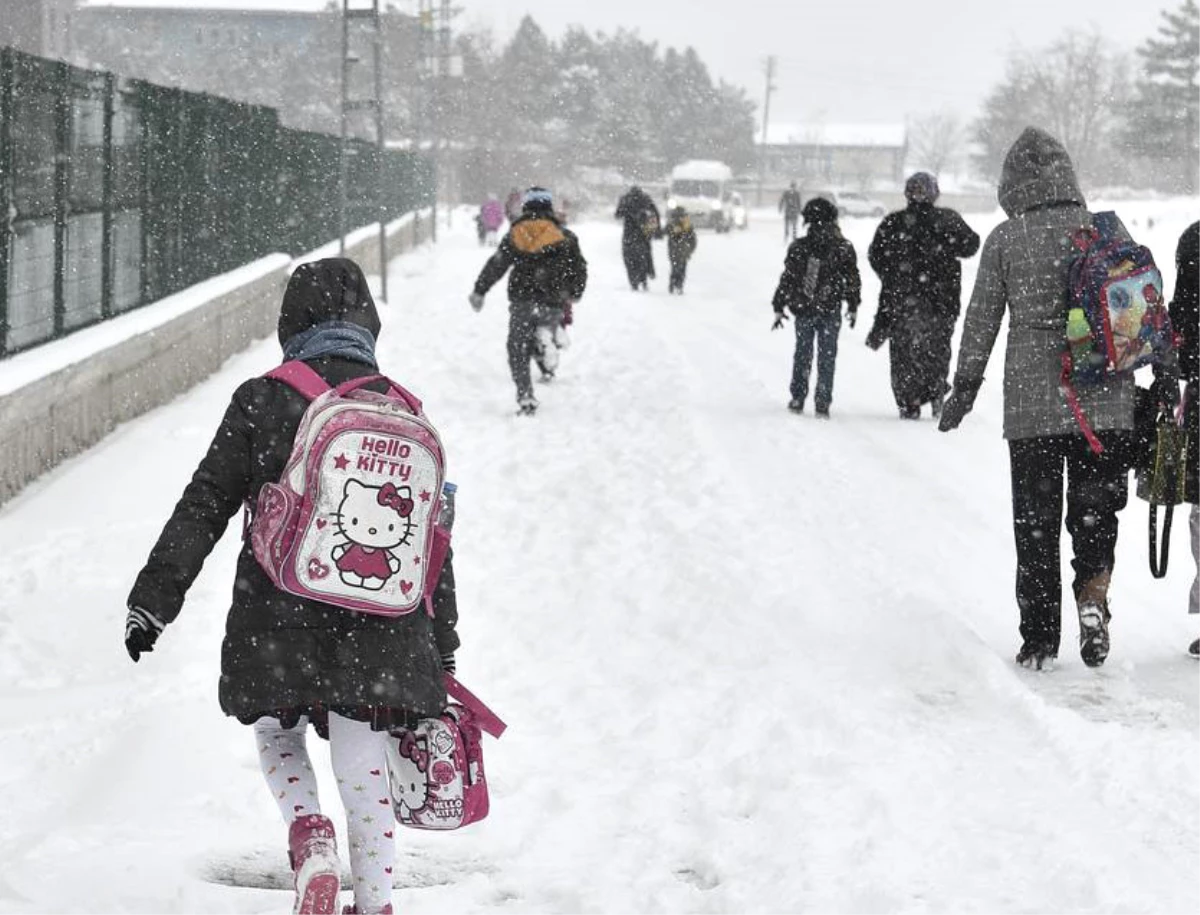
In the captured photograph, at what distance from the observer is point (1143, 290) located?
244 inches

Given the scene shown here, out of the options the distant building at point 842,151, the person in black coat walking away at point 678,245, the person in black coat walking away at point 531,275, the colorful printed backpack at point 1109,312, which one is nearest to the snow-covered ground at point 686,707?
the colorful printed backpack at point 1109,312

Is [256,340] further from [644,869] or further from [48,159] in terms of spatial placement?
[644,869]

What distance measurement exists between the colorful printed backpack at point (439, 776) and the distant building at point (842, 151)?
156m

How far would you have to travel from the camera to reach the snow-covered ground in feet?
14.9

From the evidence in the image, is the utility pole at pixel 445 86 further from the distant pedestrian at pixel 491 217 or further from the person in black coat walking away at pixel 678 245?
the person in black coat walking away at pixel 678 245

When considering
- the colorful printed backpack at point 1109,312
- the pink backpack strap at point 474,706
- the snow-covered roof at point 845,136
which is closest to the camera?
the pink backpack strap at point 474,706

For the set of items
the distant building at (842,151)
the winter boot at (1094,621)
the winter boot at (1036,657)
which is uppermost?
the distant building at (842,151)

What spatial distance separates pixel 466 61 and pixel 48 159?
79675mm

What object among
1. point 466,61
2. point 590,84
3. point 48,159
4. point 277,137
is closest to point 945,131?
point 590,84

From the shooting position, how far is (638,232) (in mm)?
27141

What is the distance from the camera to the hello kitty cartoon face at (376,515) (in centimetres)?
355

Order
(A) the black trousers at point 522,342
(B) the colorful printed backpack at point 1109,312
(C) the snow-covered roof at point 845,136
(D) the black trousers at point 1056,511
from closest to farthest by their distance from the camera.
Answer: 1. (B) the colorful printed backpack at point 1109,312
2. (D) the black trousers at point 1056,511
3. (A) the black trousers at point 522,342
4. (C) the snow-covered roof at point 845,136

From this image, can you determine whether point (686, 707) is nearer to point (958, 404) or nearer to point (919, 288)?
point (958, 404)

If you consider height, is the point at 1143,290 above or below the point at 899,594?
above
